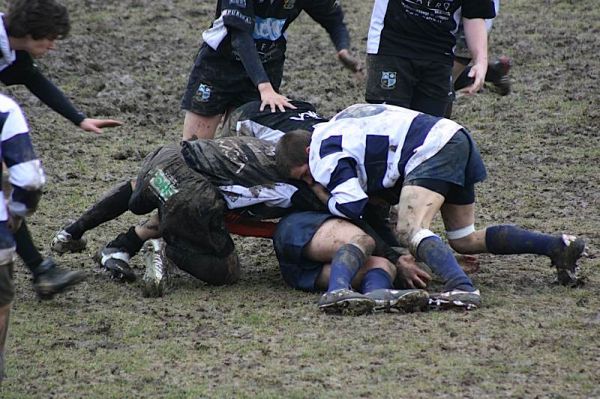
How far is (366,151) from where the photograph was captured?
231 inches

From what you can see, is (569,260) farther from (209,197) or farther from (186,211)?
(186,211)

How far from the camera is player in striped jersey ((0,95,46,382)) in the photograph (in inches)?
176

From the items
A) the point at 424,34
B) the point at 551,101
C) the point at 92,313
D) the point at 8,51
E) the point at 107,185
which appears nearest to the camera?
the point at 8,51

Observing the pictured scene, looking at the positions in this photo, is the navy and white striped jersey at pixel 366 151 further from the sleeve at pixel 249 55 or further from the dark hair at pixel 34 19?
the dark hair at pixel 34 19

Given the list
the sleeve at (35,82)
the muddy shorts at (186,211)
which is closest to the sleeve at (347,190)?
the muddy shorts at (186,211)

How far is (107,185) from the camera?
8.30 meters

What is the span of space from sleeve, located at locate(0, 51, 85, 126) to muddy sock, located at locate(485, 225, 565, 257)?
2124 mm

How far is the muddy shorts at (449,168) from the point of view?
229 inches

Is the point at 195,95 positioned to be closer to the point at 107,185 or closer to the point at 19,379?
the point at 107,185

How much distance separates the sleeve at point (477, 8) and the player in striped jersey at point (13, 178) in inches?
130

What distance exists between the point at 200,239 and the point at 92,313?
70cm

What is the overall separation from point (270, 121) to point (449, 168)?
1246 millimetres

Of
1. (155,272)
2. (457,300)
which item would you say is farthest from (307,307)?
(155,272)

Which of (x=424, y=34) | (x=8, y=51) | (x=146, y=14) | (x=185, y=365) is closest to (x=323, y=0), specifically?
(x=424, y=34)
